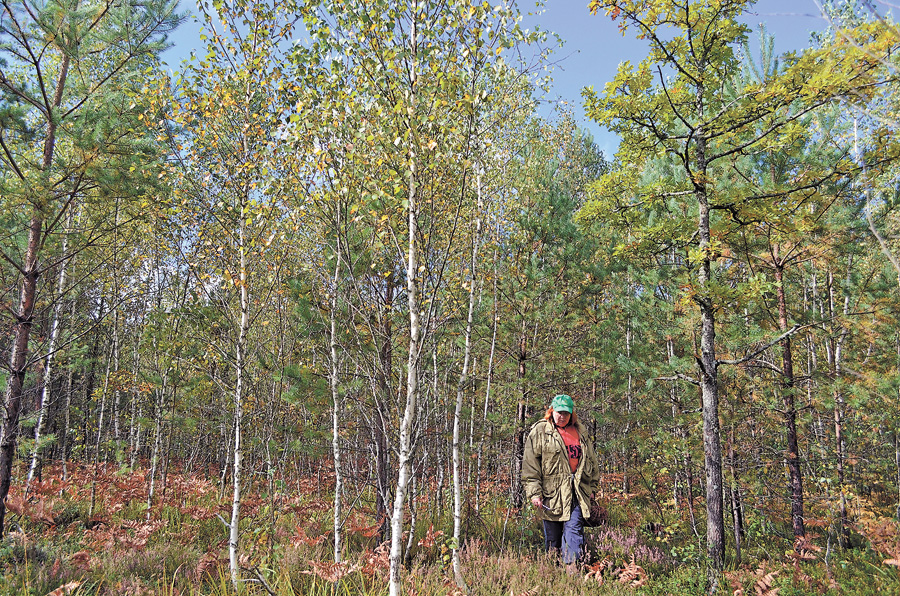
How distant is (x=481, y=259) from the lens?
820cm

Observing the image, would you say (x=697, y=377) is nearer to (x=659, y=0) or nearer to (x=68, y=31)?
(x=659, y=0)

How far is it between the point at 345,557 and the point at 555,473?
105 inches

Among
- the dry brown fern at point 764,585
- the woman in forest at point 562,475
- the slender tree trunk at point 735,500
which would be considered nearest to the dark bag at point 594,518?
the woman in forest at point 562,475

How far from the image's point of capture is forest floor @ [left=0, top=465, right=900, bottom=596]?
14.5 feet

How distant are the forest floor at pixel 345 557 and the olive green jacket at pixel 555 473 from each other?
656 mm

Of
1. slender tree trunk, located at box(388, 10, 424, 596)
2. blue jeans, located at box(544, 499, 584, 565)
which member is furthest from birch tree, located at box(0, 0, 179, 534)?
blue jeans, located at box(544, 499, 584, 565)

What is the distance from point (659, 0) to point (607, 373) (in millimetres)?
6827

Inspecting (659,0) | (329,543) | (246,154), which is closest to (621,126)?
(659,0)

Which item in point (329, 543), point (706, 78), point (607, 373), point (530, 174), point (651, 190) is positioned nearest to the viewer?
point (706, 78)

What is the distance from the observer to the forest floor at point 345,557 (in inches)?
174

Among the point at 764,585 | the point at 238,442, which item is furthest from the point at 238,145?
the point at 764,585

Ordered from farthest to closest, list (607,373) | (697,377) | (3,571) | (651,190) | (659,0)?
(607,373) < (697,377) < (651,190) < (659,0) < (3,571)

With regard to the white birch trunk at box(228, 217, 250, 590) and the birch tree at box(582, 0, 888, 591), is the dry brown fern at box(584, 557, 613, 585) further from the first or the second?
the white birch trunk at box(228, 217, 250, 590)

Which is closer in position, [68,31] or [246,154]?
[68,31]
